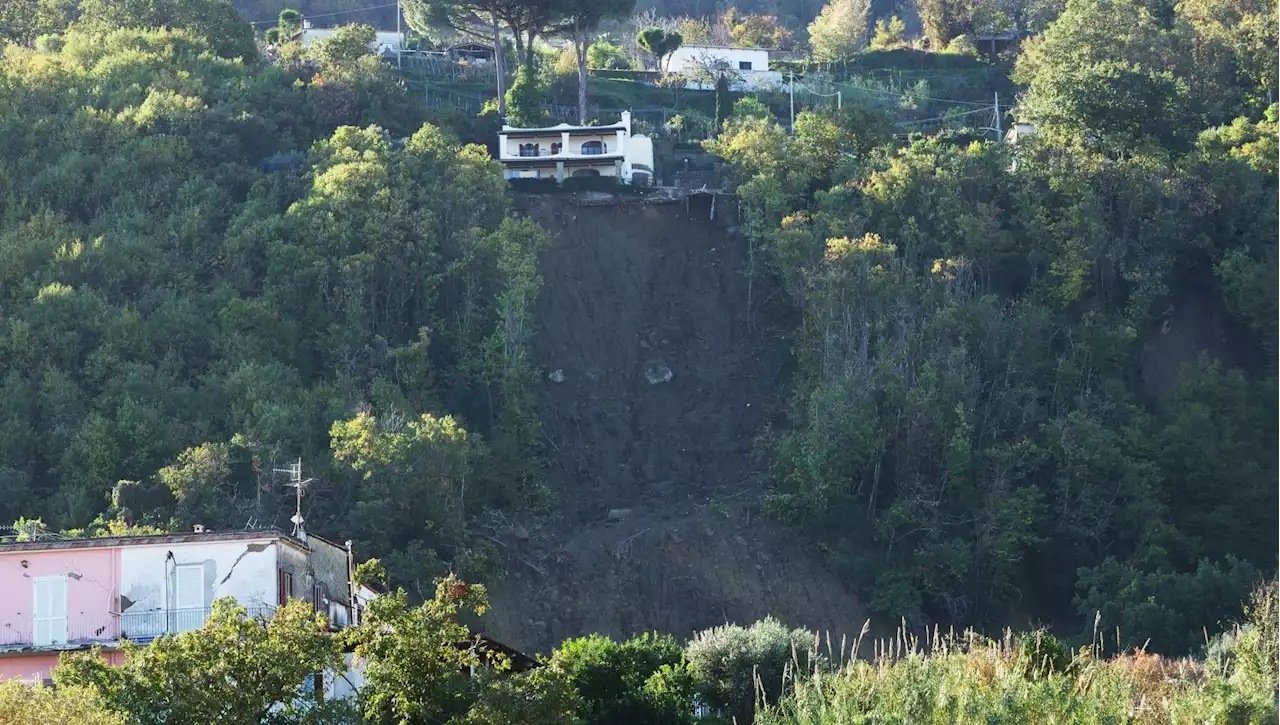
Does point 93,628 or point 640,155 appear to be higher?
point 640,155

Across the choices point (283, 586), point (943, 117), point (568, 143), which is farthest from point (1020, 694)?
point (943, 117)

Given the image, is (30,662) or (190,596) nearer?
(30,662)

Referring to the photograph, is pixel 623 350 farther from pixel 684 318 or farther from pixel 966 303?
pixel 966 303

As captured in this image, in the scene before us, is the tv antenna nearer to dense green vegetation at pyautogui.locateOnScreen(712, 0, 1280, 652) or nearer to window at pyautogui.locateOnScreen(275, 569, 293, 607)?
window at pyautogui.locateOnScreen(275, 569, 293, 607)

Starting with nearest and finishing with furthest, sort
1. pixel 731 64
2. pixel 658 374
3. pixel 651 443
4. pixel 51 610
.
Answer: pixel 51 610 → pixel 651 443 → pixel 658 374 → pixel 731 64

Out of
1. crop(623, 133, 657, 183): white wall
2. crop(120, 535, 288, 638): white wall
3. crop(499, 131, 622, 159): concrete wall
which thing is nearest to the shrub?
crop(120, 535, 288, 638): white wall

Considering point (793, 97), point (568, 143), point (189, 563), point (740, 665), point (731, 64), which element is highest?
point (731, 64)

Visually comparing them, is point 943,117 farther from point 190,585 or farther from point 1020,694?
point 1020,694
